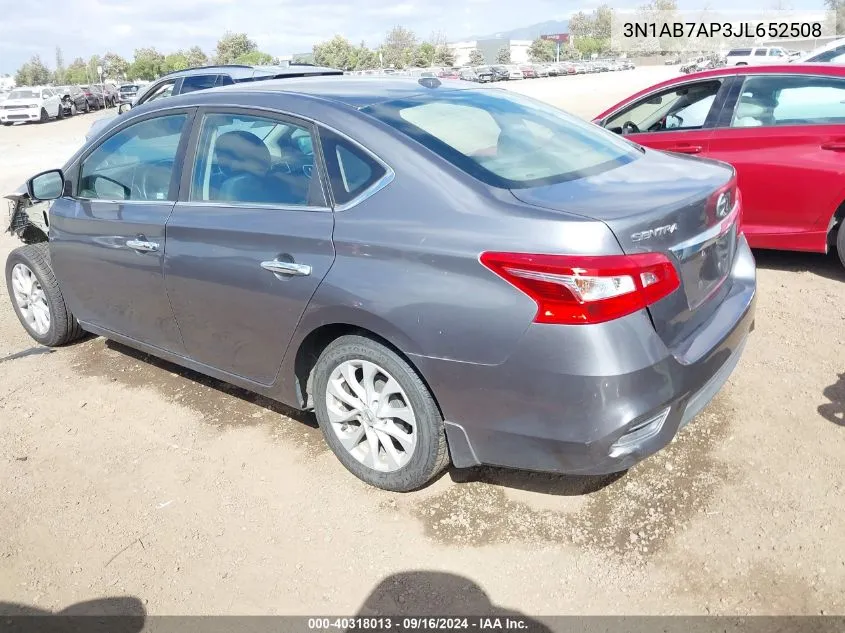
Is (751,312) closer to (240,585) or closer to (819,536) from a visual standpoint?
(819,536)

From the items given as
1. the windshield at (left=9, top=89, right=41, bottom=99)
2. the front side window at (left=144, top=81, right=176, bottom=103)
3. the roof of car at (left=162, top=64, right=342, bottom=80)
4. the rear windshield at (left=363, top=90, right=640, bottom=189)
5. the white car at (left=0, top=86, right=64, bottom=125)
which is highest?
the windshield at (left=9, top=89, right=41, bottom=99)

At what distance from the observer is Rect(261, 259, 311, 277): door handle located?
10.0 ft

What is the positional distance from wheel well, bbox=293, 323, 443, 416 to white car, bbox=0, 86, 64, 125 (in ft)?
109

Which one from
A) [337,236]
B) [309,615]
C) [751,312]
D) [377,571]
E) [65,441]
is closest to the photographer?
[309,615]

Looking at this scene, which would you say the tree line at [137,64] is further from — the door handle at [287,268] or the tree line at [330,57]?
the door handle at [287,268]

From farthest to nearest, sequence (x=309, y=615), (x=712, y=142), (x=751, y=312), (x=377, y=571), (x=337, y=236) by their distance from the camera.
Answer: (x=712, y=142)
(x=751, y=312)
(x=337, y=236)
(x=377, y=571)
(x=309, y=615)

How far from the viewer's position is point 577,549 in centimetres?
280

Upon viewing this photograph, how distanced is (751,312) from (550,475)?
1.14 metres

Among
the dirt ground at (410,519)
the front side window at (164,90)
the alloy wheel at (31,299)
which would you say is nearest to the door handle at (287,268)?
the dirt ground at (410,519)

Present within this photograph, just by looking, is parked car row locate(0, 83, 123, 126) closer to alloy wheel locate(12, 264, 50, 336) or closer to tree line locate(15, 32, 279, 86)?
alloy wheel locate(12, 264, 50, 336)

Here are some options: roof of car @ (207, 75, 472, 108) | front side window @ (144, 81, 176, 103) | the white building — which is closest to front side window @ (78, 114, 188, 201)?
roof of car @ (207, 75, 472, 108)

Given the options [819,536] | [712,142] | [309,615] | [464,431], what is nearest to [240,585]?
[309,615]

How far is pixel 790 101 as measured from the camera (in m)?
5.56

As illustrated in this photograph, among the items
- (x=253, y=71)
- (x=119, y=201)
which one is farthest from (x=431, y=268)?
(x=253, y=71)
